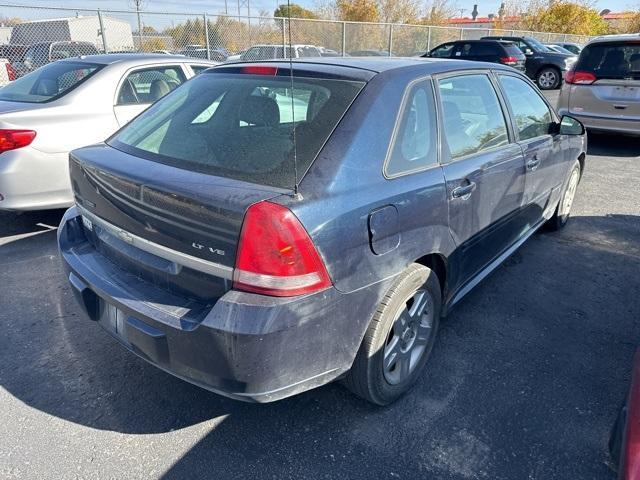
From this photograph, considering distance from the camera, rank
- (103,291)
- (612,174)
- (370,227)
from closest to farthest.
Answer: (370,227) → (103,291) → (612,174)

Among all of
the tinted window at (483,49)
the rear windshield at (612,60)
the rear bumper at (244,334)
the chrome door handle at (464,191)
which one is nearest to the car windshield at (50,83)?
the rear bumper at (244,334)

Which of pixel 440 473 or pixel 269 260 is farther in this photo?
pixel 440 473

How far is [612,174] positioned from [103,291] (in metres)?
6.97

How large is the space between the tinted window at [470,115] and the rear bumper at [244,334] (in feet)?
3.64

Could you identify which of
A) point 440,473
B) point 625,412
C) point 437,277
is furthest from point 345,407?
point 625,412

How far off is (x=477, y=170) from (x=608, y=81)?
6.11 metres

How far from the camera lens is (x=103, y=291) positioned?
7.18 ft

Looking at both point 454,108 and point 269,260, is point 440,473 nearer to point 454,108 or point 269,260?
point 269,260

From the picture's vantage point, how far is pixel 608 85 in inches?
291

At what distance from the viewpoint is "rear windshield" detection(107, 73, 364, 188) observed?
206 cm

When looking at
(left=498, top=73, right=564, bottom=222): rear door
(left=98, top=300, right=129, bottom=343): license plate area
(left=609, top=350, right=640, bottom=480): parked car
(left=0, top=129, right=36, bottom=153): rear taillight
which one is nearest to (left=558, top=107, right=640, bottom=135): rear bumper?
(left=498, top=73, right=564, bottom=222): rear door

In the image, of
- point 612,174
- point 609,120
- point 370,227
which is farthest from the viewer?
point 609,120

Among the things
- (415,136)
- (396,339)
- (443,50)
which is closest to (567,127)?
(415,136)

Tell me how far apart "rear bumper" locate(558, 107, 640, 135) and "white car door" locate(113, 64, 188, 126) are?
5800 mm
